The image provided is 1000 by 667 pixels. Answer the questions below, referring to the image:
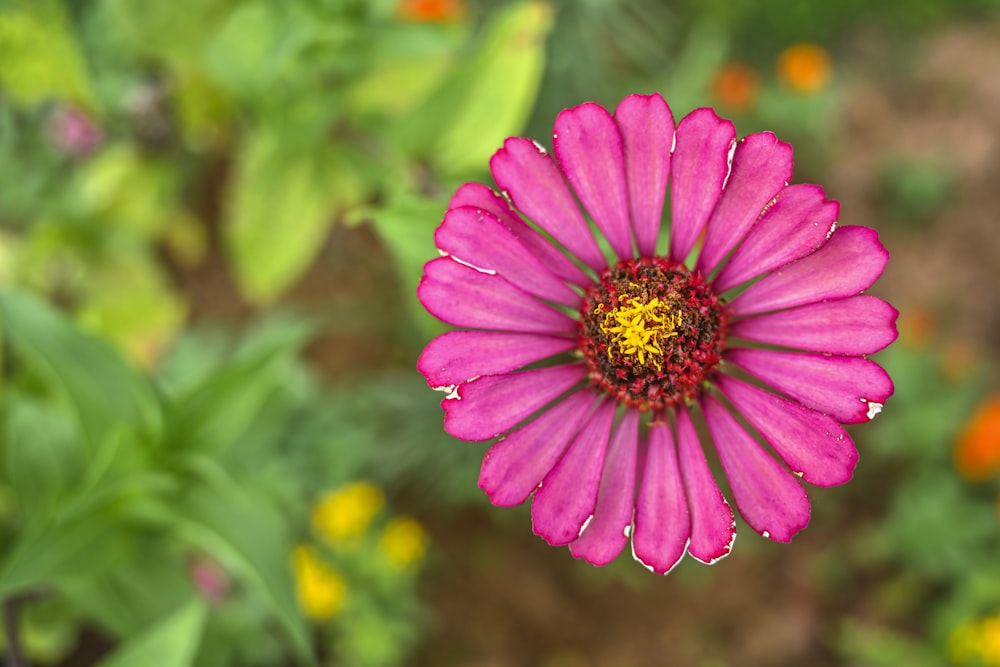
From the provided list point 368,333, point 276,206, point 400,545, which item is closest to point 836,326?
point 276,206

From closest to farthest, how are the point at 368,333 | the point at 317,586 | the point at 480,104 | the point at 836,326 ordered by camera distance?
the point at 836,326
the point at 480,104
the point at 317,586
the point at 368,333

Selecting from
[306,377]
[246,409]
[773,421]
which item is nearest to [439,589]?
[306,377]

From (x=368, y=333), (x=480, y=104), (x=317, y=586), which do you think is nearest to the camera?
(x=480, y=104)

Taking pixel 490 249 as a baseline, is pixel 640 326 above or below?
below

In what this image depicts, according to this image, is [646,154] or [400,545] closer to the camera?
[646,154]

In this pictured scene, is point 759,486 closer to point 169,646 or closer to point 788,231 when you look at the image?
point 788,231

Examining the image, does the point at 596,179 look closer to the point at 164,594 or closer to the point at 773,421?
the point at 773,421

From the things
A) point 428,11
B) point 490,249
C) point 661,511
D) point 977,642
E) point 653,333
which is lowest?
point 977,642
